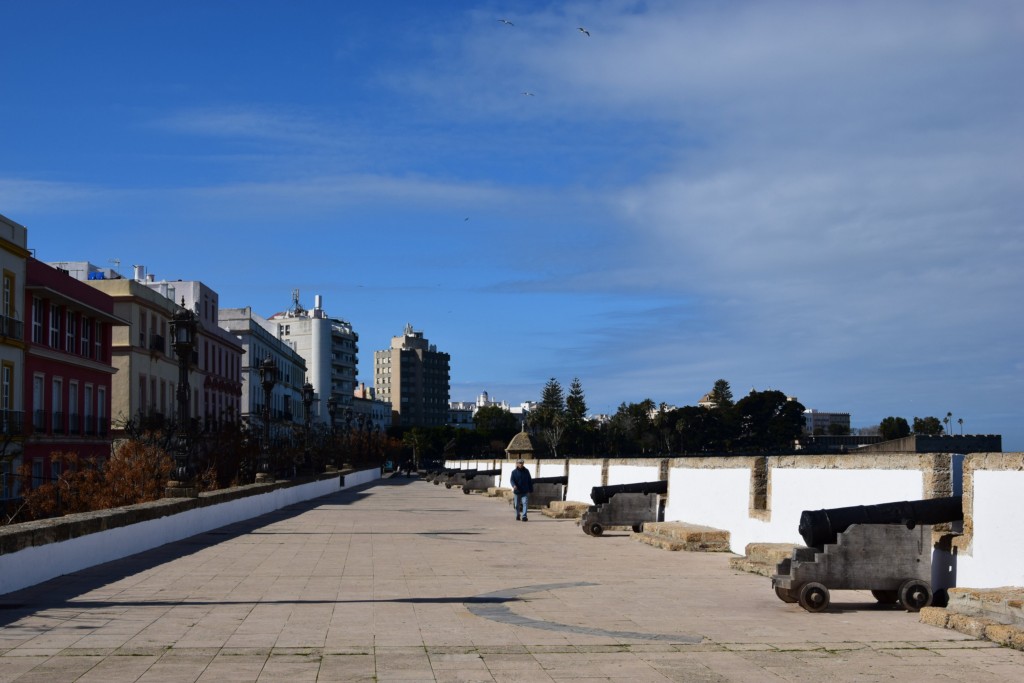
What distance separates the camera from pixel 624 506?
1880 cm

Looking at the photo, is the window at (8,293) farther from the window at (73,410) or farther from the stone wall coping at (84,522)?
the stone wall coping at (84,522)

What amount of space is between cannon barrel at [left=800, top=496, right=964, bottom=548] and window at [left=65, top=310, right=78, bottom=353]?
1592 inches

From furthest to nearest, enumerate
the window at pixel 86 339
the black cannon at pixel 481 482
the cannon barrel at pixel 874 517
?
the window at pixel 86 339, the black cannon at pixel 481 482, the cannon barrel at pixel 874 517

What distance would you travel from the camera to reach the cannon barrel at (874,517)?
9773 millimetres

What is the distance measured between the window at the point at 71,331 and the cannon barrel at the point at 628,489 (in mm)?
32153

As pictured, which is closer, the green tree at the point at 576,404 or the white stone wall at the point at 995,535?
the white stone wall at the point at 995,535

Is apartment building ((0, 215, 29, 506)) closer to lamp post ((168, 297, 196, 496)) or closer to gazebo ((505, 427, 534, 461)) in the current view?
gazebo ((505, 427, 534, 461))

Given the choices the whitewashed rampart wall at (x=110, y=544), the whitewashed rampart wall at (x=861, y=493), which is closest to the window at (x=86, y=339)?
the whitewashed rampart wall at (x=110, y=544)

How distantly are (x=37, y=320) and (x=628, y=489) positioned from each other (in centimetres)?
3030

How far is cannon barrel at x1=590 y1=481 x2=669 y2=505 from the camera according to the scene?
742 inches

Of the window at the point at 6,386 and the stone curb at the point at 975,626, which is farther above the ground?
the window at the point at 6,386

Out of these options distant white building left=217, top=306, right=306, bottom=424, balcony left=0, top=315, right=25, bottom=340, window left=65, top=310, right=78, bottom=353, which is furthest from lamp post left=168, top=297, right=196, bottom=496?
distant white building left=217, top=306, right=306, bottom=424

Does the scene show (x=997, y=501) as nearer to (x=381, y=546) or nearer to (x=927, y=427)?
(x=381, y=546)

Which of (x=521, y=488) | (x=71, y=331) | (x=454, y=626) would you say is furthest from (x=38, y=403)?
(x=454, y=626)
